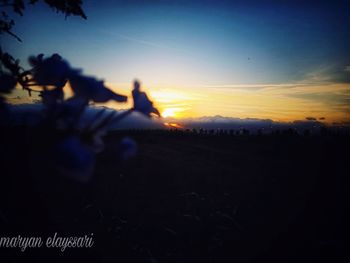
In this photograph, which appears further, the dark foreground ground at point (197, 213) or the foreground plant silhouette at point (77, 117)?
the dark foreground ground at point (197, 213)

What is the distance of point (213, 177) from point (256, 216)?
2386 millimetres

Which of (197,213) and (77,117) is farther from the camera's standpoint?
(197,213)

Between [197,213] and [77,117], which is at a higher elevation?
[77,117]

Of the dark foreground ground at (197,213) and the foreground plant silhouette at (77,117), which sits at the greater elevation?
the foreground plant silhouette at (77,117)

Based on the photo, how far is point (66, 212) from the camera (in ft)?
20.0

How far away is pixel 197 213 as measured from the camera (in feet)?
22.2

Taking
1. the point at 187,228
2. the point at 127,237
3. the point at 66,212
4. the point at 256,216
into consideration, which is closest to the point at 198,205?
the point at 187,228

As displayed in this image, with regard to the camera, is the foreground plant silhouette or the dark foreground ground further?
the dark foreground ground

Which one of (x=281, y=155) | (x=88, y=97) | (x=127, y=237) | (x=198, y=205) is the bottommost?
(x=127, y=237)

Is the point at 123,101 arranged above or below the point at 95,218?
above

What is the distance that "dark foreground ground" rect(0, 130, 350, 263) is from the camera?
5.05 meters

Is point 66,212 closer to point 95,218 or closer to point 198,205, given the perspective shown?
point 95,218

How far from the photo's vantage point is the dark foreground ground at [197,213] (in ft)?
16.6

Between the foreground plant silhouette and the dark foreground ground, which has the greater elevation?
the foreground plant silhouette
